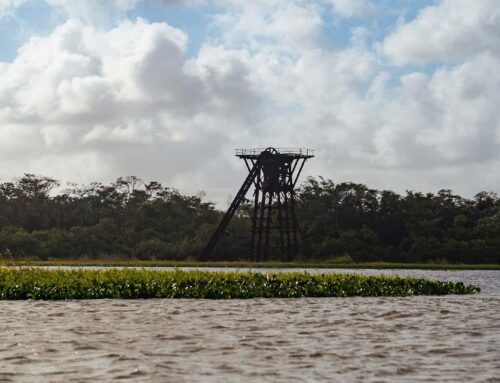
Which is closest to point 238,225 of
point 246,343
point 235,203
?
point 235,203

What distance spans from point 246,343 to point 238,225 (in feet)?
218

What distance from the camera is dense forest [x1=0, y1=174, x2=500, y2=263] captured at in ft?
251

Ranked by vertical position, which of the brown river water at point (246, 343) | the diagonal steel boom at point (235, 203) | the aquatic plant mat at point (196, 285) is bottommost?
the brown river water at point (246, 343)

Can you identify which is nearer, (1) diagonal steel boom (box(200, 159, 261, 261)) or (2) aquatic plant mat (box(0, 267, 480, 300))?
(2) aquatic plant mat (box(0, 267, 480, 300))

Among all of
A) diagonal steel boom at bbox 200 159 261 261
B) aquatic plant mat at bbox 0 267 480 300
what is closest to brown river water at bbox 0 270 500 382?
aquatic plant mat at bbox 0 267 480 300

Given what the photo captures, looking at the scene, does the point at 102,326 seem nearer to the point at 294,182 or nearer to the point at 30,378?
the point at 30,378

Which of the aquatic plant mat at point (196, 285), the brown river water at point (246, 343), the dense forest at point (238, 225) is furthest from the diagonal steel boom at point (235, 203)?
the brown river water at point (246, 343)

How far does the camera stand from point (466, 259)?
7538 centimetres

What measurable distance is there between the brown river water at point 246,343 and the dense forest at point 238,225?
5105cm

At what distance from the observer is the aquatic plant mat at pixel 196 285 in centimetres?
2797

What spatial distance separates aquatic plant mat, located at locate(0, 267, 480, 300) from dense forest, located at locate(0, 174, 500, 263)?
40281mm

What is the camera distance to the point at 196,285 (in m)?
29.4

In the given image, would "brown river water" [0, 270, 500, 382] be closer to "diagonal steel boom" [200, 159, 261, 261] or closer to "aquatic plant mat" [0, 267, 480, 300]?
"aquatic plant mat" [0, 267, 480, 300]

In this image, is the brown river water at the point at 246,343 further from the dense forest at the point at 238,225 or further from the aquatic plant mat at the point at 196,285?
the dense forest at the point at 238,225
